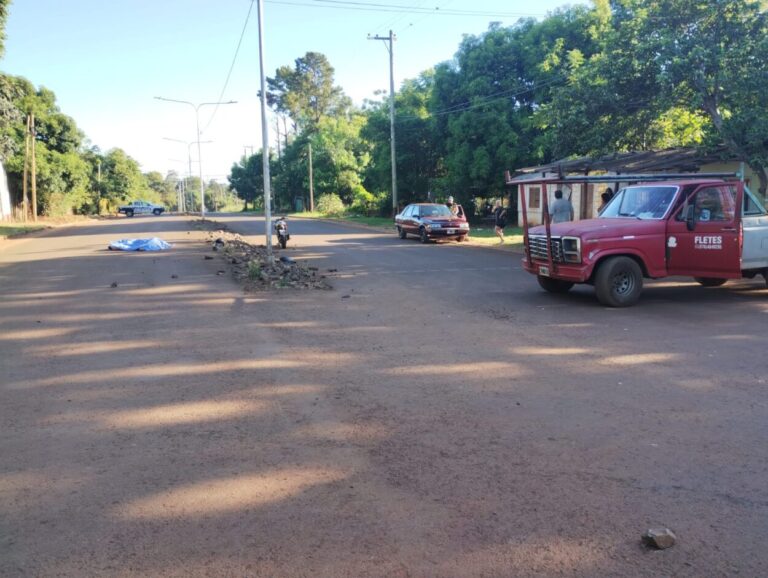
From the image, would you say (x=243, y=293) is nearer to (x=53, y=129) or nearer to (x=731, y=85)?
(x=731, y=85)

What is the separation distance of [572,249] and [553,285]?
1.49 metres

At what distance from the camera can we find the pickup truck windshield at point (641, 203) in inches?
415

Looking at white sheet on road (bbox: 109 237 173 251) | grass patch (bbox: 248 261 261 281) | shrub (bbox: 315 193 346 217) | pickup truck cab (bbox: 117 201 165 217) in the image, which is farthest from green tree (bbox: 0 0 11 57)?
pickup truck cab (bbox: 117 201 165 217)

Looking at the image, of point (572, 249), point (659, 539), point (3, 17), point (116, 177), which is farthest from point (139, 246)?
point (116, 177)

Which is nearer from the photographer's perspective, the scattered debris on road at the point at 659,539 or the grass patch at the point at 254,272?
the scattered debris on road at the point at 659,539

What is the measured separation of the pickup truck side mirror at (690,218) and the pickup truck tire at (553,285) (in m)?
2.25

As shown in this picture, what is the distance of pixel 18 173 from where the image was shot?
1836 inches

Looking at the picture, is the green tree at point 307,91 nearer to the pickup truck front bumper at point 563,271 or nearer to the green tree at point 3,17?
the green tree at point 3,17

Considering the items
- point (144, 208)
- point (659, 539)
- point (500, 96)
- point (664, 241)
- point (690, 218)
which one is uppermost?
point (500, 96)

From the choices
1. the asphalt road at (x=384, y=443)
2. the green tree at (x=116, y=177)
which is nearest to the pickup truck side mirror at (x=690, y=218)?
the asphalt road at (x=384, y=443)

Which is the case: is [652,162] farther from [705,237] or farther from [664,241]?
[664,241]

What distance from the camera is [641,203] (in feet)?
35.8

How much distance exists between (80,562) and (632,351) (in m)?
6.12

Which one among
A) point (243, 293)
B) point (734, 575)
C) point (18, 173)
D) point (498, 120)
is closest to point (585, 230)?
point (243, 293)
